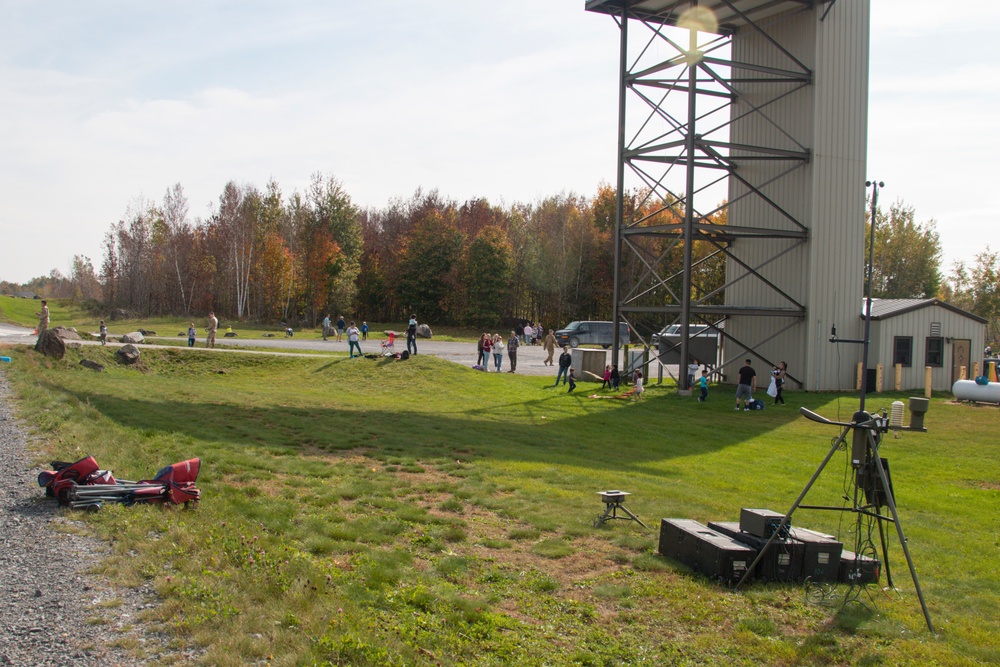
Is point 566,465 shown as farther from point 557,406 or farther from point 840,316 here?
point 840,316

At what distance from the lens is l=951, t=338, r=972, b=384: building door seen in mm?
29531

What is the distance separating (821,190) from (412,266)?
47.3m

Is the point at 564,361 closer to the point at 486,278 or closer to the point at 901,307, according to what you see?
the point at 901,307

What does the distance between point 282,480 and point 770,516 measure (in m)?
6.10

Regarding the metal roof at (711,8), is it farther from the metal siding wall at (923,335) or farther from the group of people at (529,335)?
the group of people at (529,335)

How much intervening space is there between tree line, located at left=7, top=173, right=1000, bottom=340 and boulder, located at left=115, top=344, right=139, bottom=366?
3485 centimetres

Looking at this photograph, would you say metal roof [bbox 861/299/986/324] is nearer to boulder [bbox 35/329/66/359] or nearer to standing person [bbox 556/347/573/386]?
standing person [bbox 556/347/573/386]

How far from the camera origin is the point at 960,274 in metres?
65.2

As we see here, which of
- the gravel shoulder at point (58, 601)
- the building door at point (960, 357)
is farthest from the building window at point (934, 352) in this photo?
the gravel shoulder at point (58, 601)

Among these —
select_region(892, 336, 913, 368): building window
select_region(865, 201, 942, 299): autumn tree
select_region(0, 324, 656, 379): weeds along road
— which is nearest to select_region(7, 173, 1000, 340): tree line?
select_region(865, 201, 942, 299): autumn tree

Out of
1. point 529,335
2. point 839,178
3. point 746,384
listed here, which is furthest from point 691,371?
point 529,335

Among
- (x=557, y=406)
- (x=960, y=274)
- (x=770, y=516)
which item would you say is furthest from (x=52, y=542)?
(x=960, y=274)

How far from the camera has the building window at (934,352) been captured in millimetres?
29156

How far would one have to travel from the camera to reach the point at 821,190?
92.1 ft
